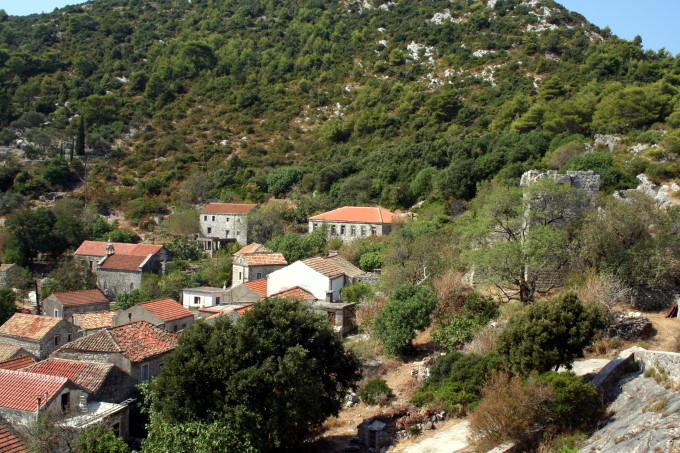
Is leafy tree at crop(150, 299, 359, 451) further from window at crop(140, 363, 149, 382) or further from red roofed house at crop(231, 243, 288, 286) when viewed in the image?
red roofed house at crop(231, 243, 288, 286)

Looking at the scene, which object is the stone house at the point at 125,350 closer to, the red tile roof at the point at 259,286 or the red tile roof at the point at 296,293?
the red tile roof at the point at 296,293

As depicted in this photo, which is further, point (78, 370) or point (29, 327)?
point (29, 327)

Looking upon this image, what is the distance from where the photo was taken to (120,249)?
43.3m

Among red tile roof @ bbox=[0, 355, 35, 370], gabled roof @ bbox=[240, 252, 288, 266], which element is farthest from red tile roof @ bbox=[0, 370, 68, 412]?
gabled roof @ bbox=[240, 252, 288, 266]

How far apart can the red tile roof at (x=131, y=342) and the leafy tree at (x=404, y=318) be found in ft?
26.7

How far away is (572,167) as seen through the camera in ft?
112

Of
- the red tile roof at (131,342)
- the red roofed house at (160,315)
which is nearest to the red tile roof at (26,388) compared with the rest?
the red tile roof at (131,342)

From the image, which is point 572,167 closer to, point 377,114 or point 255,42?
point 377,114

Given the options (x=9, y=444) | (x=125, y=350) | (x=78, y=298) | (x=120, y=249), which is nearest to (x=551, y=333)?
(x=9, y=444)

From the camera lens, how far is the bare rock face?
15461mm

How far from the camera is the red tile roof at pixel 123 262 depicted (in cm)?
3994

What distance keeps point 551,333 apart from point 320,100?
7643 cm

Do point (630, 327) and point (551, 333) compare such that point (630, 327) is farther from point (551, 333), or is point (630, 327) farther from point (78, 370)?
point (78, 370)

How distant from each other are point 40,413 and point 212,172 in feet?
172
